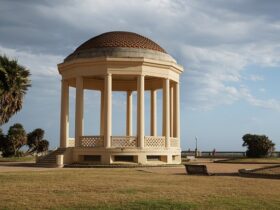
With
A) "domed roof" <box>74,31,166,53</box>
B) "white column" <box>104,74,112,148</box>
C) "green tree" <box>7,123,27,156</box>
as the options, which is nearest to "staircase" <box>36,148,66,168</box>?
"white column" <box>104,74,112,148</box>

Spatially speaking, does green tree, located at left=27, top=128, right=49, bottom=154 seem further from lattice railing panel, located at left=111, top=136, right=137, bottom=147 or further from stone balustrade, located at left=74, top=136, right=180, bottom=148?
lattice railing panel, located at left=111, top=136, right=137, bottom=147

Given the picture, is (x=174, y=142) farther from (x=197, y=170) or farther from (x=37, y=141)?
(x=37, y=141)

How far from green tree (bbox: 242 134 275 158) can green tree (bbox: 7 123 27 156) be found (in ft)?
101

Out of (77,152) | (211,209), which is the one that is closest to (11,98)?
(77,152)

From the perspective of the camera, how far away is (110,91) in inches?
1587

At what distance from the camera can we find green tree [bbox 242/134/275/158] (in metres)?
58.9

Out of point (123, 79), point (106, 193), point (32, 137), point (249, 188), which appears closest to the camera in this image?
point (106, 193)

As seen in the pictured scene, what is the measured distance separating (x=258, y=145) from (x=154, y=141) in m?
22.9

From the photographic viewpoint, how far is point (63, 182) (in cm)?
2072

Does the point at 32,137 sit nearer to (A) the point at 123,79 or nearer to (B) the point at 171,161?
(A) the point at 123,79

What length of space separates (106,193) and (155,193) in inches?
71.7

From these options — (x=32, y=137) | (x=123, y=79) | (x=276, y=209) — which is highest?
(x=123, y=79)

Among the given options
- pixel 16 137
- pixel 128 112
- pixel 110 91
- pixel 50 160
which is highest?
pixel 110 91

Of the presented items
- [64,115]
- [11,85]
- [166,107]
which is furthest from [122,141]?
[11,85]
